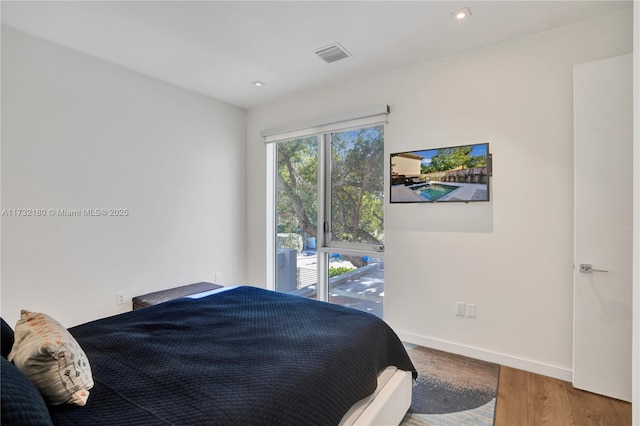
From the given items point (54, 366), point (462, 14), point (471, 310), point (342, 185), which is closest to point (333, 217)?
point (342, 185)

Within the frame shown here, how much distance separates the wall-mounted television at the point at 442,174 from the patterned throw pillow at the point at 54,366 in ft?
8.46

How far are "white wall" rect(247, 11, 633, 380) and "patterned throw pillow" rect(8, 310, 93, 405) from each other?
2.53m

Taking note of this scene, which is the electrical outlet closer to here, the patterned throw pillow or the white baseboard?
the white baseboard

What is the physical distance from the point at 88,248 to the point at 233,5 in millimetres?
2298

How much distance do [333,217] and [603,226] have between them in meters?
2.32

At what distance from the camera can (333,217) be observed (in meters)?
3.65

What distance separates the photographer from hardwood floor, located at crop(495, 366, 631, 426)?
187cm

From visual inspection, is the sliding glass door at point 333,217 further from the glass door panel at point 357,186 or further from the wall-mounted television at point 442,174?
the wall-mounted television at point 442,174

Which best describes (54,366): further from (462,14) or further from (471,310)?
(462,14)

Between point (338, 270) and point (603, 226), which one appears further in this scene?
point (338, 270)

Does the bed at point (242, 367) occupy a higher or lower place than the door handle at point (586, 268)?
lower

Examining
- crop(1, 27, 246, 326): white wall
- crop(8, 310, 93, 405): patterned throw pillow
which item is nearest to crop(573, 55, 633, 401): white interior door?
crop(8, 310, 93, 405): patterned throw pillow

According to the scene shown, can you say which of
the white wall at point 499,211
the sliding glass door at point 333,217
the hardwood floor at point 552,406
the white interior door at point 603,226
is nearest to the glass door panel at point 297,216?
the sliding glass door at point 333,217

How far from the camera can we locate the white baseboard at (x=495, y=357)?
92.2 inches
